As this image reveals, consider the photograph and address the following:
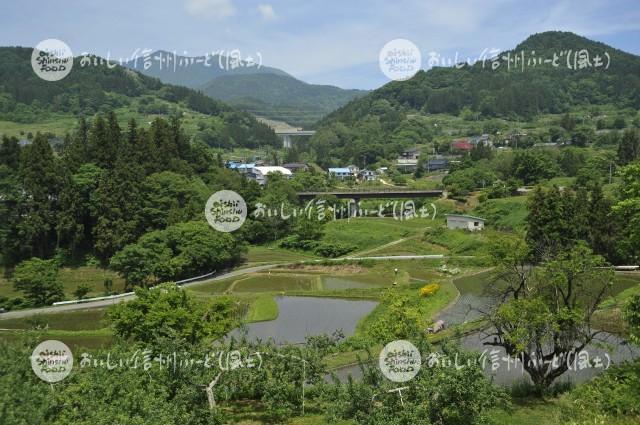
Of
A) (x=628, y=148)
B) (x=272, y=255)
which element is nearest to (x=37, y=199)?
(x=272, y=255)

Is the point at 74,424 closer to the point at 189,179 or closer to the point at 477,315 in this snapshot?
the point at 477,315

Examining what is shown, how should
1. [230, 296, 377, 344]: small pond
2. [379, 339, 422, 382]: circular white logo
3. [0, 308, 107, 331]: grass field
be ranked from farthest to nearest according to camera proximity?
1. [0, 308, 107, 331]: grass field
2. [230, 296, 377, 344]: small pond
3. [379, 339, 422, 382]: circular white logo

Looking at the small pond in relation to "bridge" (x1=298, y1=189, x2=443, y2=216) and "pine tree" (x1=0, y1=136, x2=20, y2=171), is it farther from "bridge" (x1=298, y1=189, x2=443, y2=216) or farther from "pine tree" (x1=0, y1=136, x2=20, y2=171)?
"bridge" (x1=298, y1=189, x2=443, y2=216)

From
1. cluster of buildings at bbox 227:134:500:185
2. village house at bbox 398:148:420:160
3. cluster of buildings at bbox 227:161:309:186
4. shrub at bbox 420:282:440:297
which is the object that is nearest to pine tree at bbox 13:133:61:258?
shrub at bbox 420:282:440:297

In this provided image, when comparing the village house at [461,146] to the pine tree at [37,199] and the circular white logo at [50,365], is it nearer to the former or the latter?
the pine tree at [37,199]

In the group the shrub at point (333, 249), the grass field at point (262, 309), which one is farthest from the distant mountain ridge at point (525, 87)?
the grass field at point (262, 309)
